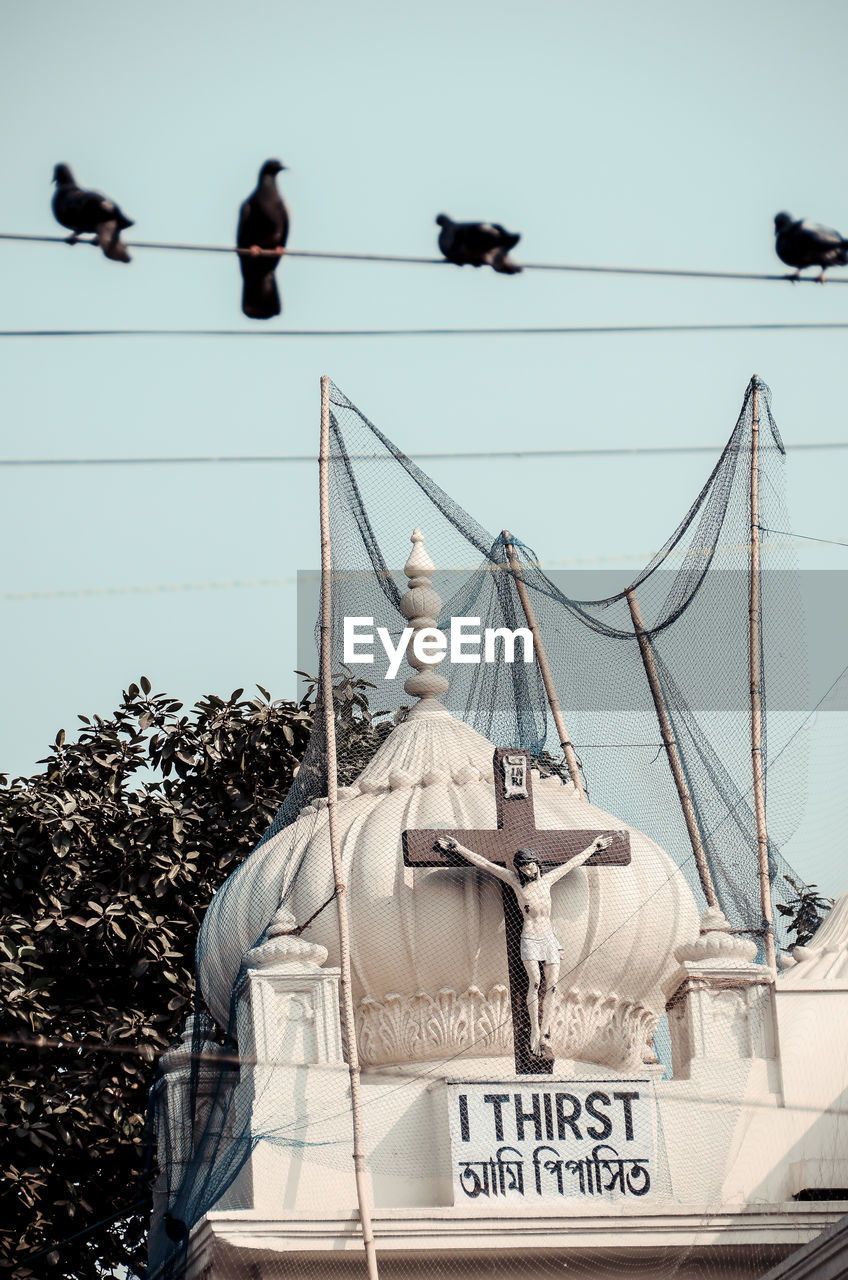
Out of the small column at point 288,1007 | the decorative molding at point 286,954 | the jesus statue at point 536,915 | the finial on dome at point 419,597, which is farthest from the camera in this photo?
the finial on dome at point 419,597

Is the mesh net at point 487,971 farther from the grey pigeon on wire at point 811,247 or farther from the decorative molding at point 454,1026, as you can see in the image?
the grey pigeon on wire at point 811,247

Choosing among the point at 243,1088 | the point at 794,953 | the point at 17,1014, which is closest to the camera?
the point at 243,1088

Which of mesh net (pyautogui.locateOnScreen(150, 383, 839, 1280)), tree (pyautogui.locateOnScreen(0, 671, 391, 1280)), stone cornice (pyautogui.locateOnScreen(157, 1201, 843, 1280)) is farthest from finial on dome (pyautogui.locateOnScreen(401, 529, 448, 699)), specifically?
tree (pyautogui.locateOnScreen(0, 671, 391, 1280))

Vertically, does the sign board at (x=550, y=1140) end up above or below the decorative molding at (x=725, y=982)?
below

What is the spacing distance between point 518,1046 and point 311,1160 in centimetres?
156

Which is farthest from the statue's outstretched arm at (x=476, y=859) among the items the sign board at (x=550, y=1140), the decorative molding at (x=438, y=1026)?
the sign board at (x=550, y=1140)

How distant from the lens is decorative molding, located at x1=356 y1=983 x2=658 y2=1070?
16641mm

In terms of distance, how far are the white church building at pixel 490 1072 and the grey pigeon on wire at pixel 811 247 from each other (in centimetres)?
591

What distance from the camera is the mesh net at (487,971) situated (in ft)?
51.1

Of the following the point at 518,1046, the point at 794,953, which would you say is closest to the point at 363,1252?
the point at 518,1046

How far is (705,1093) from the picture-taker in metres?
16.2

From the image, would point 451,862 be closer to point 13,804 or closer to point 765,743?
point 765,743

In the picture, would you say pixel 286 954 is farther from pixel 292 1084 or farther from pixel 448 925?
pixel 448 925

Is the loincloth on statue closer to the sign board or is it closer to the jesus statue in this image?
the jesus statue
